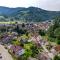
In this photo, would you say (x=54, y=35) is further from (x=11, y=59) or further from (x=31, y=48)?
(x=11, y=59)

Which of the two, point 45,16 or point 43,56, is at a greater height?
point 43,56

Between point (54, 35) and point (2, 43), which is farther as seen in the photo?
point (54, 35)

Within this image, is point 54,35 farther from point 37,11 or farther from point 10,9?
point 10,9

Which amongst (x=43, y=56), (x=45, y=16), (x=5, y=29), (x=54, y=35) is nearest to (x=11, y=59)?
(x=43, y=56)

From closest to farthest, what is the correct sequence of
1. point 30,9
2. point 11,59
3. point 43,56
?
point 43,56 → point 11,59 → point 30,9

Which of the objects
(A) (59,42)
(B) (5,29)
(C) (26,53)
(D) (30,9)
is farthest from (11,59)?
(D) (30,9)

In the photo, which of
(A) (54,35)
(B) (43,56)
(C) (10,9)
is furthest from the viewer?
(C) (10,9)
